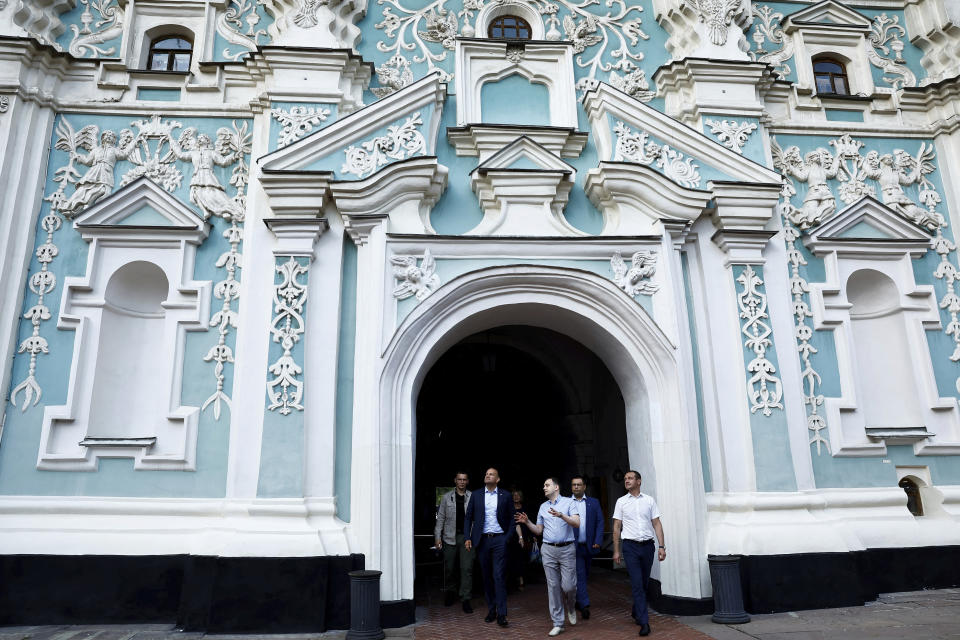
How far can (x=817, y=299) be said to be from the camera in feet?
27.7

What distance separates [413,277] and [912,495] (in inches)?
266

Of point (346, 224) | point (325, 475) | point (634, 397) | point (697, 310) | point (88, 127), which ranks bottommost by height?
point (325, 475)

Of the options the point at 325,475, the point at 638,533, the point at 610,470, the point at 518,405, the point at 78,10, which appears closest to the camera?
the point at 638,533

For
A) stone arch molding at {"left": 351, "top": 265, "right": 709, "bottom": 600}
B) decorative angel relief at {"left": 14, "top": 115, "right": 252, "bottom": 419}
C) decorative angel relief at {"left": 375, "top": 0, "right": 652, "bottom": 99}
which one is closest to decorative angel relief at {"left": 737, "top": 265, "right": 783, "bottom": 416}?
stone arch molding at {"left": 351, "top": 265, "right": 709, "bottom": 600}

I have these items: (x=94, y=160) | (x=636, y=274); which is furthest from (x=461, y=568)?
(x=94, y=160)

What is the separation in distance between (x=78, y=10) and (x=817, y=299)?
10359mm

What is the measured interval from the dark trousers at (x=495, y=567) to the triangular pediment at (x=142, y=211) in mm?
4901

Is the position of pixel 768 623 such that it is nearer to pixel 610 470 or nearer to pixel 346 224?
pixel 610 470

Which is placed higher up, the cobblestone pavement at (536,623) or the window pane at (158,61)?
the window pane at (158,61)

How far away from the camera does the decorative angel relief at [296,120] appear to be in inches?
320

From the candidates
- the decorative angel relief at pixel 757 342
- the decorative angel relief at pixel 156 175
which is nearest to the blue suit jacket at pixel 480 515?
the decorative angel relief at pixel 757 342

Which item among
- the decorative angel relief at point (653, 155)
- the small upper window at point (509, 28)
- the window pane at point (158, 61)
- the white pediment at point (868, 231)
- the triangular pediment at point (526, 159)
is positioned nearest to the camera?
the triangular pediment at point (526, 159)

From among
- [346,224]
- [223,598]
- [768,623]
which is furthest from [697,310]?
[223,598]

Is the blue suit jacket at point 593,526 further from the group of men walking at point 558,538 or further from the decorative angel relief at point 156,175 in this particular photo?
the decorative angel relief at point 156,175
